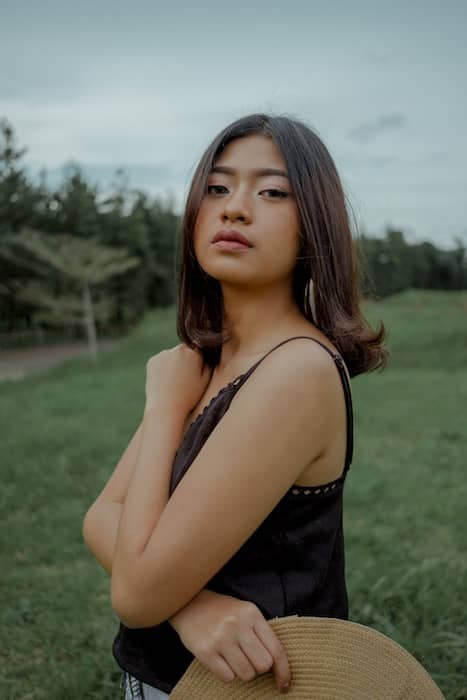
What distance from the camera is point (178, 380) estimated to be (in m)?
1.35

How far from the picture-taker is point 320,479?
114 centimetres

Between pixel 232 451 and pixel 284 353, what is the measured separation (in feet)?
0.57

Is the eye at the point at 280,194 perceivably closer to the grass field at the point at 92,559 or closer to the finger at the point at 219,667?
the finger at the point at 219,667

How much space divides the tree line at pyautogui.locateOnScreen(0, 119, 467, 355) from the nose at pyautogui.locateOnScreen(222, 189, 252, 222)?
47.3 ft

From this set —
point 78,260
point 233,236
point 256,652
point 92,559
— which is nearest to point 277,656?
point 256,652

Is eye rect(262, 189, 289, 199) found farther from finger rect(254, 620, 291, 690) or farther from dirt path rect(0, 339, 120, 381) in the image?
dirt path rect(0, 339, 120, 381)

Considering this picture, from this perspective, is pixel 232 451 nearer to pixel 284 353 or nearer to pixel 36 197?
pixel 284 353

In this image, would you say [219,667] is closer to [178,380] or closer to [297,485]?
[297,485]

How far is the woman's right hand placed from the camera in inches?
38.0

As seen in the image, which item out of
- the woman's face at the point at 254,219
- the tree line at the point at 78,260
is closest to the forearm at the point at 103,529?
the woman's face at the point at 254,219

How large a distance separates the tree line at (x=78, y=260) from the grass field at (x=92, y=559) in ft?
28.0

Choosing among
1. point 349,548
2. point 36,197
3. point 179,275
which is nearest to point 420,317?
point 36,197

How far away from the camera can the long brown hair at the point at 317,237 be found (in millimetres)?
1235

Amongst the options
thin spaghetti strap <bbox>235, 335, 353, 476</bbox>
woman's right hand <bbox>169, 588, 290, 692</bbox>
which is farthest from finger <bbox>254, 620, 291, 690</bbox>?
thin spaghetti strap <bbox>235, 335, 353, 476</bbox>
